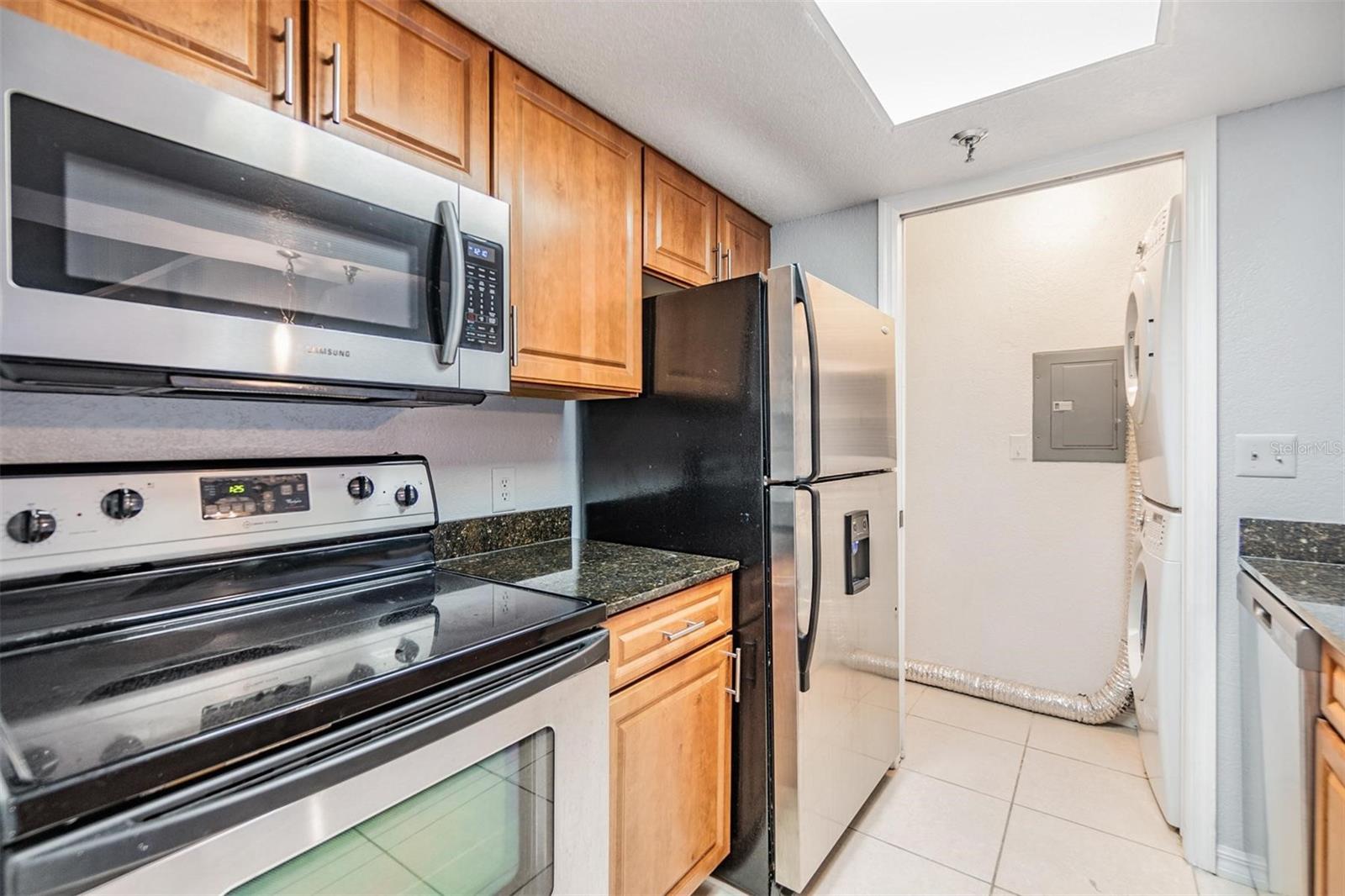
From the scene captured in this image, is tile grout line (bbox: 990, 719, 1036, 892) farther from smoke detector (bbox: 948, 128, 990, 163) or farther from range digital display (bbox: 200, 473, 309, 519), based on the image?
smoke detector (bbox: 948, 128, 990, 163)

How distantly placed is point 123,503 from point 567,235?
1071 millimetres

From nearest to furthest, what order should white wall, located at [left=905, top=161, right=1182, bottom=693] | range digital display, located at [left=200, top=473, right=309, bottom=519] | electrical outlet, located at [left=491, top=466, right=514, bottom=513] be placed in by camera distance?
range digital display, located at [left=200, top=473, right=309, bottom=519]
electrical outlet, located at [left=491, top=466, right=514, bottom=513]
white wall, located at [left=905, top=161, right=1182, bottom=693]

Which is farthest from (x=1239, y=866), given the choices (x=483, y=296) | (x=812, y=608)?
(x=483, y=296)

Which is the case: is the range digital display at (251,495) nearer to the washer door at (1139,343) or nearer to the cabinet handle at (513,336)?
the cabinet handle at (513,336)

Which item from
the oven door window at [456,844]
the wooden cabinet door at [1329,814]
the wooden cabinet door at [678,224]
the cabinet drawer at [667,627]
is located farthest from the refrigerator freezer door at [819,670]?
the wooden cabinet door at [1329,814]

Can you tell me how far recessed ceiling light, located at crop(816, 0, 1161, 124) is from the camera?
1.38 m

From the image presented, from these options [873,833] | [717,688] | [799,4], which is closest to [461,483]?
[717,688]

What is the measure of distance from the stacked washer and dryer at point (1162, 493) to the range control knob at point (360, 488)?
2.21m

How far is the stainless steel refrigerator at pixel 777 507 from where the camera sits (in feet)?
5.08

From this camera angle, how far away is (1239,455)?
168 centimetres

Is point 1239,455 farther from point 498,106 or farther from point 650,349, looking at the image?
point 498,106

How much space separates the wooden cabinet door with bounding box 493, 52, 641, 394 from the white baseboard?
2.13m

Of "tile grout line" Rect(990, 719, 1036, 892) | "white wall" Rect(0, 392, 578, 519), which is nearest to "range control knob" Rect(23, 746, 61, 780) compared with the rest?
"white wall" Rect(0, 392, 578, 519)

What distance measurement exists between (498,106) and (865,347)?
1.22 m
